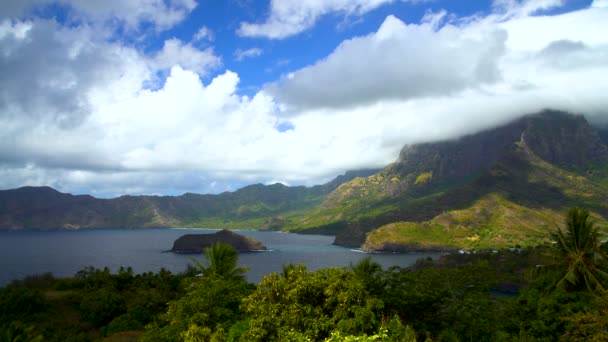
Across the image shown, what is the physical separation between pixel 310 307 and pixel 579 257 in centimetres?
3265

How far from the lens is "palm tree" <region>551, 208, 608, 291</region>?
131ft

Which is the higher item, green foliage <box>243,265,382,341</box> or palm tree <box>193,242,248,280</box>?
green foliage <box>243,265,382,341</box>

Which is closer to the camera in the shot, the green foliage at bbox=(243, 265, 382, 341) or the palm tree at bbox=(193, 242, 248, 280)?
the green foliage at bbox=(243, 265, 382, 341)

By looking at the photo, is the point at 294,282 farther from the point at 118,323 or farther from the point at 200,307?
the point at 118,323

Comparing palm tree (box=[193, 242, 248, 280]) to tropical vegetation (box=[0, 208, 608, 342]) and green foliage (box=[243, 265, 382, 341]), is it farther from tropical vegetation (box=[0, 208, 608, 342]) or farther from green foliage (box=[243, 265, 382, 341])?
green foliage (box=[243, 265, 382, 341])

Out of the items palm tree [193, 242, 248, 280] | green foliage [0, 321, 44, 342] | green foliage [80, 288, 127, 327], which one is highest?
palm tree [193, 242, 248, 280]

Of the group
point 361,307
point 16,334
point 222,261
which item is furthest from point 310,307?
point 222,261

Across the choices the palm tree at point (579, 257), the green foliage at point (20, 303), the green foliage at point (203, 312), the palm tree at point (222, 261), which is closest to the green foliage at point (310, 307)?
the green foliage at point (203, 312)

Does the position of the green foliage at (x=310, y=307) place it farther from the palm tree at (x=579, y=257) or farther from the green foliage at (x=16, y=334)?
the palm tree at (x=579, y=257)

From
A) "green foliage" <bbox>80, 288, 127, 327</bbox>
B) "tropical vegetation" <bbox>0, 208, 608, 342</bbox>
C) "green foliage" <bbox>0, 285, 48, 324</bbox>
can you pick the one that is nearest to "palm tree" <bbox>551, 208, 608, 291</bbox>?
"tropical vegetation" <bbox>0, 208, 608, 342</bbox>

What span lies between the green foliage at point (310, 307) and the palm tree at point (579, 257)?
27.8 m

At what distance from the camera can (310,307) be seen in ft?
77.0

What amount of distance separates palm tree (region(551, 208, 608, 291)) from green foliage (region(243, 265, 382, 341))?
91.4 feet

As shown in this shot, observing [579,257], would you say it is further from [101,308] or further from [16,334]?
[101,308]
